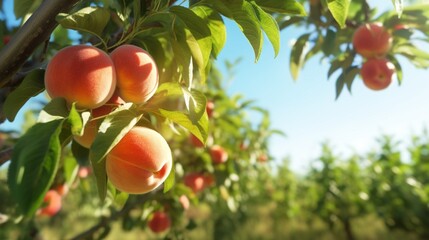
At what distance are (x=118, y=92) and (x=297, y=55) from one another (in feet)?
2.88

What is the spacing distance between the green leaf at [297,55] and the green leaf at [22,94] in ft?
3.20

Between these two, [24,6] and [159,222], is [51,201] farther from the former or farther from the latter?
[24,6]

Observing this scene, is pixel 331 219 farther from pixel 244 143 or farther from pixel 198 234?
pixel 244 143

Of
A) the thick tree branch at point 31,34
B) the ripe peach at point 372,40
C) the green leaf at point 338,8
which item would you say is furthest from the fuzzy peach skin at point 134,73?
the ripe peach at point 372,40

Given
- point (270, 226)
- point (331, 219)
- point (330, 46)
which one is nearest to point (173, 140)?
point (330, 46)

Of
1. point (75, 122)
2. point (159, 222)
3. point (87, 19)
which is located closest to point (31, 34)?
point (87, 19)

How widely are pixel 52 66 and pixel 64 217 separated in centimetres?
717

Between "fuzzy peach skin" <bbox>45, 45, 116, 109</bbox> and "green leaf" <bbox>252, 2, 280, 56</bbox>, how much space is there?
1.00ft

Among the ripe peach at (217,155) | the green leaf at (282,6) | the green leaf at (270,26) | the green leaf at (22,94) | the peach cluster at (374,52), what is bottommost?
the ripe peach at (217,155)

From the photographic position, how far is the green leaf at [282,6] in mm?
680

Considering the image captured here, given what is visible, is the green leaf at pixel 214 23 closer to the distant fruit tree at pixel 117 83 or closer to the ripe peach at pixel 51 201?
the distant fruit tree at pixel 117 83

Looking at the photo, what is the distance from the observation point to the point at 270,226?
611 cm

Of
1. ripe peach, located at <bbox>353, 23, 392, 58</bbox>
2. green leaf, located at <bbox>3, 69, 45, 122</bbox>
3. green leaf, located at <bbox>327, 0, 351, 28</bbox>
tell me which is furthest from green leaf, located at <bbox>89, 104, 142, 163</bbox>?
ripe peach, located at <bbox>353, 23, 392, 58</bbox>

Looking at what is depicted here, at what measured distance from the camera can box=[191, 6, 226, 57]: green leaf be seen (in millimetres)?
679
